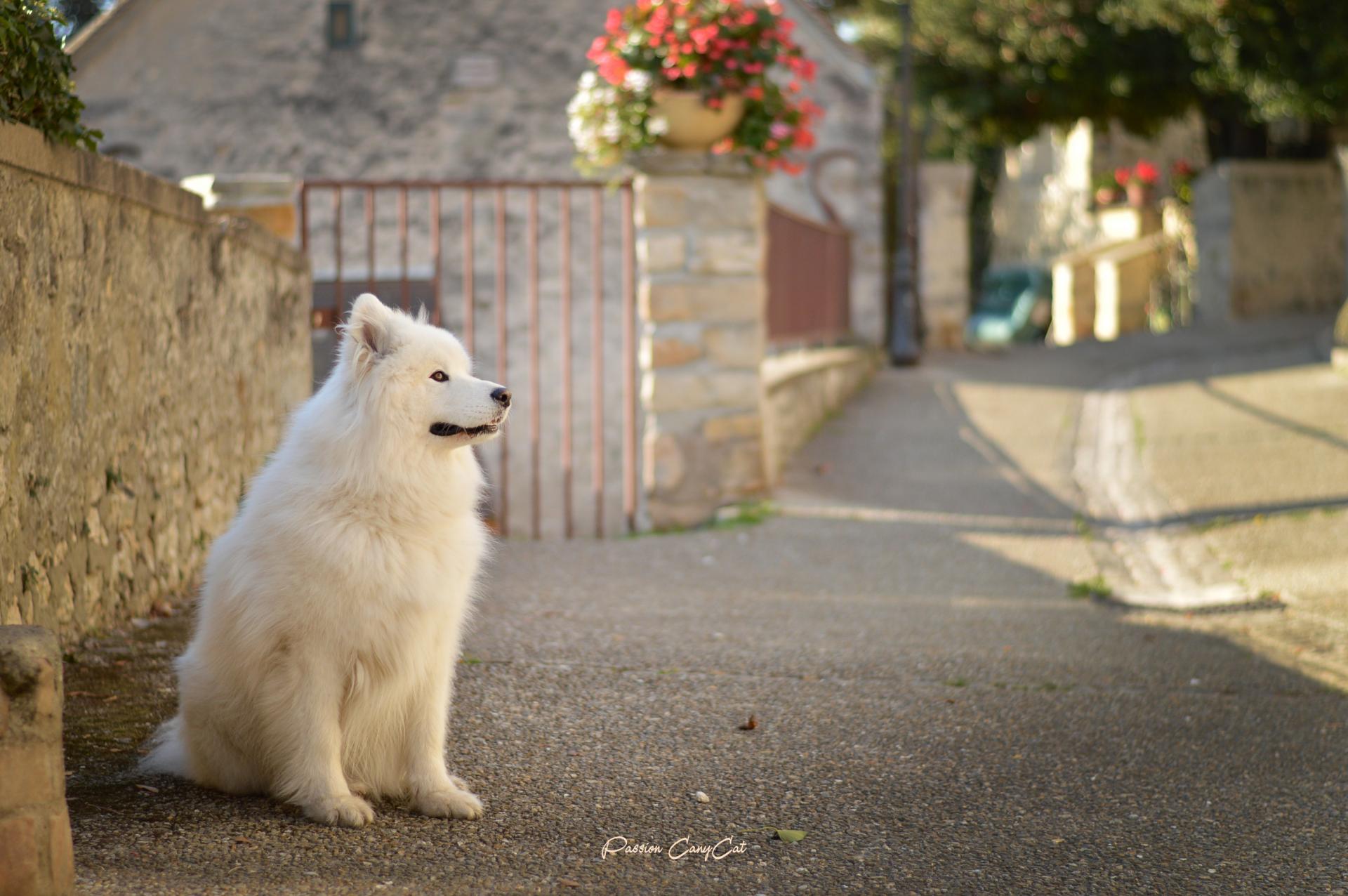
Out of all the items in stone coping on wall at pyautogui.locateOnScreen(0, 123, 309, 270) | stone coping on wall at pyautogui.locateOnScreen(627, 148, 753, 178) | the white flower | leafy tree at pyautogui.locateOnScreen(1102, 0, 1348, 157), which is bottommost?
stone coping on wall at pyautogui.locateOnScreen(0, 123, 309, 270)

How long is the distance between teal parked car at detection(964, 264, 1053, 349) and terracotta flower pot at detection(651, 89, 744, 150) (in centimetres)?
1539

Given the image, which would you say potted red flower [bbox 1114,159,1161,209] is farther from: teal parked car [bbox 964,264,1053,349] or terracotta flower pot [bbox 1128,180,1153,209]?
teal parked car [bbox 964,264,1053,349]

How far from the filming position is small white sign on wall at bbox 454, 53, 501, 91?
13.9 meters

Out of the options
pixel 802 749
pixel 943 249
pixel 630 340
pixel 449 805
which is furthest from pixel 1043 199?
pixel 449 805

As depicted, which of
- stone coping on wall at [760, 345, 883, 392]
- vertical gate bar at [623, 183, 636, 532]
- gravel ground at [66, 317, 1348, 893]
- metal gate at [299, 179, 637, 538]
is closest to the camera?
gravel ground at [66, 317, 1348, 893]

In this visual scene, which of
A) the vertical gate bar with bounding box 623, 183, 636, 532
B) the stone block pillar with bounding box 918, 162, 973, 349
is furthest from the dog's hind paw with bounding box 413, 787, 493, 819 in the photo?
the stone block pillar with bounding box 918, 162, 973, 349

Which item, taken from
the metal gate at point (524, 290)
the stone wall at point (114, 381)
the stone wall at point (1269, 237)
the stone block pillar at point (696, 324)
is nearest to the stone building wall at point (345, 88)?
the metal gate at point (524, 290)

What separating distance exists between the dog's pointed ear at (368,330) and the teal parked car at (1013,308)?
20.1 metres

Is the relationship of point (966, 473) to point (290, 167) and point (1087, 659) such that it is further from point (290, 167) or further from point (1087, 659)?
point (290, 167)

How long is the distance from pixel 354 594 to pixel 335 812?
0.51m

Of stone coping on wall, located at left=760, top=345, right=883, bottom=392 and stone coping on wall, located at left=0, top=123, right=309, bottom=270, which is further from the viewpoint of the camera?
stone coping on wall, located at left=760, top=345, right=883, bottom=392

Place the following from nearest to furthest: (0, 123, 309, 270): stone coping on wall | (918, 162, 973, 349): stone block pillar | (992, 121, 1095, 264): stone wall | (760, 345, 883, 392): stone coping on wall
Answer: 1. (0, 123, 309, 270): stone coping on wall
2. (760, 345, 883, 392): stone coping on wall
3. (918, 162, 973, 349): stone block pillar
4. (992, 121, 1095, 264): stone wall

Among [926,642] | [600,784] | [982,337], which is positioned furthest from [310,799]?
[982,337]

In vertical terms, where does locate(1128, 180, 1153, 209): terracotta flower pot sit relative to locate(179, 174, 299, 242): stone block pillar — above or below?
above
